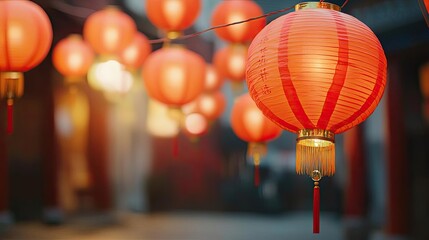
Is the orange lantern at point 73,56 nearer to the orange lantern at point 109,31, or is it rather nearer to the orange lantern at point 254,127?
the orange lantern at point 109,31

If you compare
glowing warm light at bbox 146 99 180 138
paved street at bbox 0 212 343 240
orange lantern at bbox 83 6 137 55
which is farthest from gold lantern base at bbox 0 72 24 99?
glowing warm light at bbox 146 99 180 138

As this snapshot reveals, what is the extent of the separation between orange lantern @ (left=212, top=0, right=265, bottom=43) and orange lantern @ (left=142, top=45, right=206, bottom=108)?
0.39 m

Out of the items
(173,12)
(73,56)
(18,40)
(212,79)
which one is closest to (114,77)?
(73,56)

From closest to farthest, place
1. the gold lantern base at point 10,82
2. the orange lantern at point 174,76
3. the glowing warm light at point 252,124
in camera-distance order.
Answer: the gold lantern base at point 10,82 → the orange lantern at point 174,76 → the glowing warm light at point 252,124

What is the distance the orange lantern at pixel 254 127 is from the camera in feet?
13.6

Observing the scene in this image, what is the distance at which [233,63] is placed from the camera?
4.94 meters

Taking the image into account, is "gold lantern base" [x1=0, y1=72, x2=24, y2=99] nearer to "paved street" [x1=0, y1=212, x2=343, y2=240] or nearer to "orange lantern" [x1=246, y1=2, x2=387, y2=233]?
"orange lantern" [x1=246, y1=2, x2=387, y2=233]

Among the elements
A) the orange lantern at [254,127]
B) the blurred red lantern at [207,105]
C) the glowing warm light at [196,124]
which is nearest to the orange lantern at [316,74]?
the orange lantern at [254,127]

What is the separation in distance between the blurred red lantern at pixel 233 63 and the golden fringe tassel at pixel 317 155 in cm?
221

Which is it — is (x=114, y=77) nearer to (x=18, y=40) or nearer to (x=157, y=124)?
(x=18, y=40)

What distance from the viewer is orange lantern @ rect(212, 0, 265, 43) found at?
4320mm

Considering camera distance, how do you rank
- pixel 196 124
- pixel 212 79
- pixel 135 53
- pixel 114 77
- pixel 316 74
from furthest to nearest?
pixel 196 124 < pixel 114 77 < pixel 212 79 < pixel 135 53 < pixel 316 74

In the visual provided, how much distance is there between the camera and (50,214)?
27.3 ft

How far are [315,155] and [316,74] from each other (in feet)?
1.21
